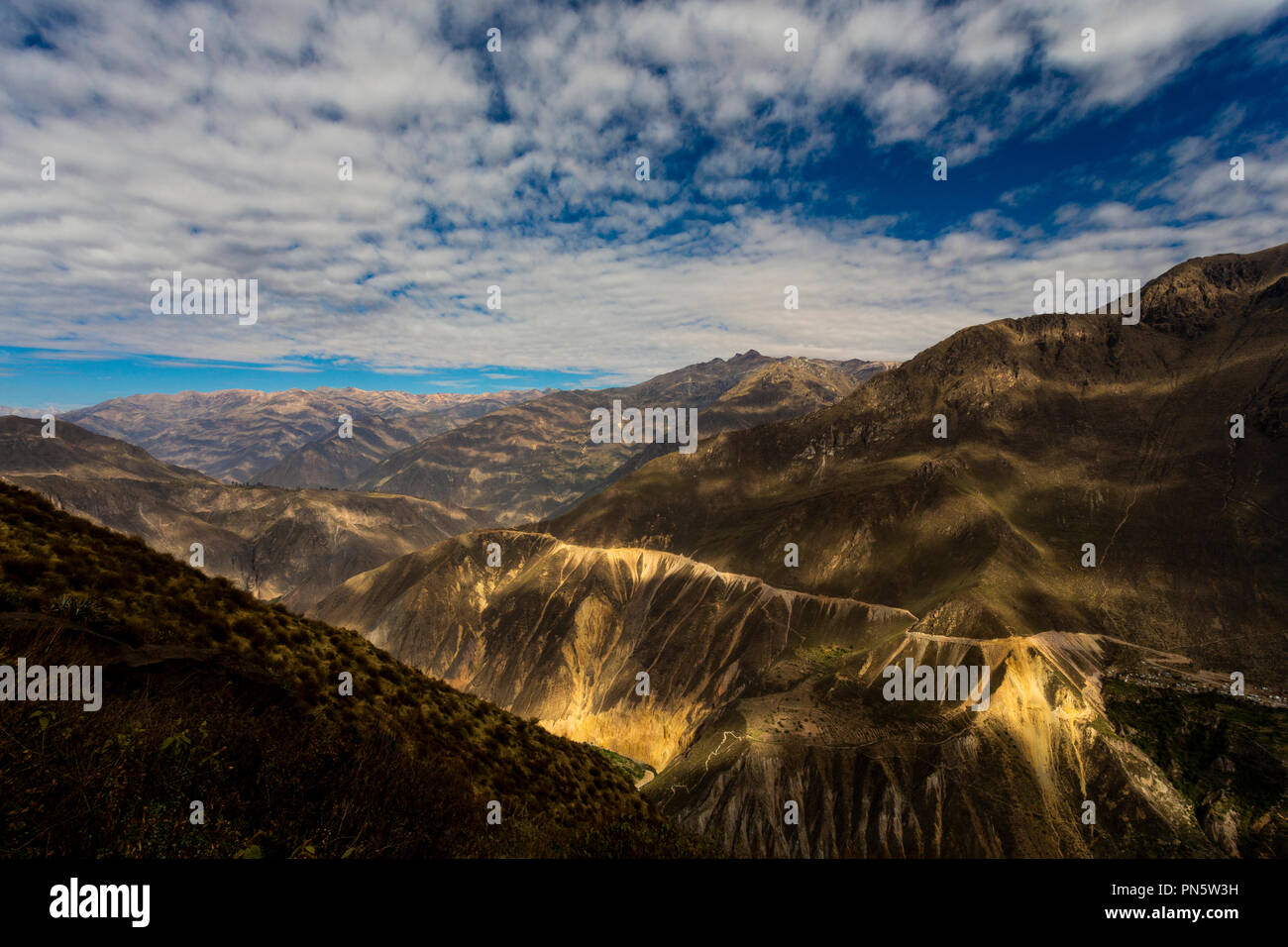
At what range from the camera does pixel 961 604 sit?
91.6 meters

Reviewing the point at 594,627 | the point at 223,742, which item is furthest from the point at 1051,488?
the point at 223,742

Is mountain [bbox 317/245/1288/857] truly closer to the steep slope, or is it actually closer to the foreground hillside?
the steep slope

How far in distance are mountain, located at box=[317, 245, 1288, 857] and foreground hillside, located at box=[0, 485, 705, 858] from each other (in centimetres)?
5463

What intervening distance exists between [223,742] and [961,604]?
10448cm

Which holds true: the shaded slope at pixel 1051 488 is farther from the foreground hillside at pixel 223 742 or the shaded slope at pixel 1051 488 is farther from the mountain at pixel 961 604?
the foreground hillside at pixel 223 742

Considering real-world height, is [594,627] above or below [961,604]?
below

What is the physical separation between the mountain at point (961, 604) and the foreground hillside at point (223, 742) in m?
54.6

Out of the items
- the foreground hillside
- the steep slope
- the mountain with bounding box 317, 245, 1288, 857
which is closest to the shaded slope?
the mountain with bounding box 317, 245, 1288, 857

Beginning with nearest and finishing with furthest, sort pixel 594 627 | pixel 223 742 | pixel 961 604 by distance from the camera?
pixel 223 742 < pixel 961 604 < pixel 594 627

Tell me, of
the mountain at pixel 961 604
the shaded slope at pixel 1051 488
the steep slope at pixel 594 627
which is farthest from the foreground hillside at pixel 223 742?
the shaded slope at pixel 1051 488

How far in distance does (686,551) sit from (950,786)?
325 ft

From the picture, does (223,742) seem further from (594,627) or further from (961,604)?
(594,627)

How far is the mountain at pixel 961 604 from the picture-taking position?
6669 cm
